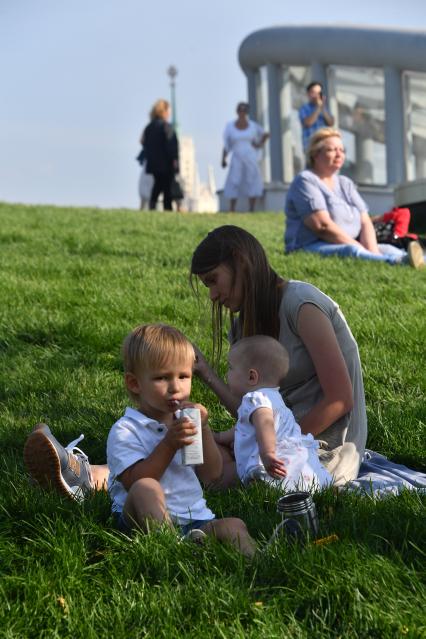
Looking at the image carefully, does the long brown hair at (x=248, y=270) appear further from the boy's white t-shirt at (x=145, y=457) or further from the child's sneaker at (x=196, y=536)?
the child's sneaker at (x=196, y=536)

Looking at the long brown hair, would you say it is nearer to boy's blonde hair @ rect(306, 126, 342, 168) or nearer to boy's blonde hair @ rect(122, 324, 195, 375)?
boy's blonde hair @ rect(122, 324, 195, 375)

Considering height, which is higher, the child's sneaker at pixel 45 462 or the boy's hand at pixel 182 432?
the boy's hand at pixel 182 432

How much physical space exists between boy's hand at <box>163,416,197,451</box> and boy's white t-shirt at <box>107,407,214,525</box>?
24cm

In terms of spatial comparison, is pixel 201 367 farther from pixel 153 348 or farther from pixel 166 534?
pixel 166 534

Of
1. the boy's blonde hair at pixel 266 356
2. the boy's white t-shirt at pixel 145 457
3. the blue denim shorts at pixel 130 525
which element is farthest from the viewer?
the boy's blonde hair at pixel 266 356

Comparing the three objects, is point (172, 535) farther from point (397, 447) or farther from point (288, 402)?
point (397, 447)

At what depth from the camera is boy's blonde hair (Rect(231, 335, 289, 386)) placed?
169 inches

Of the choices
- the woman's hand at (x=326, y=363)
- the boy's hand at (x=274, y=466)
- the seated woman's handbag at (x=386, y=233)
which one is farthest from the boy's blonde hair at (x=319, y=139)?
the boy's hand at (x=274, y=466)

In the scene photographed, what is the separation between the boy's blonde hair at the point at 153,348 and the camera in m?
3.75

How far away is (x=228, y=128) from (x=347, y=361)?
60.2 feet

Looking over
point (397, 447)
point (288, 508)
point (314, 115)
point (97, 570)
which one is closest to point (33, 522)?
point (97, 570)

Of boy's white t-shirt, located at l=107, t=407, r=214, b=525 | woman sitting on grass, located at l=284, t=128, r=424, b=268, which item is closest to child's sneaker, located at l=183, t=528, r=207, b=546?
boy's white t-shirt, located at l=107, t=407, r=214, b=525

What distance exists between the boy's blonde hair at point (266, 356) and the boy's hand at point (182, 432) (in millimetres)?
859

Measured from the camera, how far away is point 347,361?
15.1 feet
